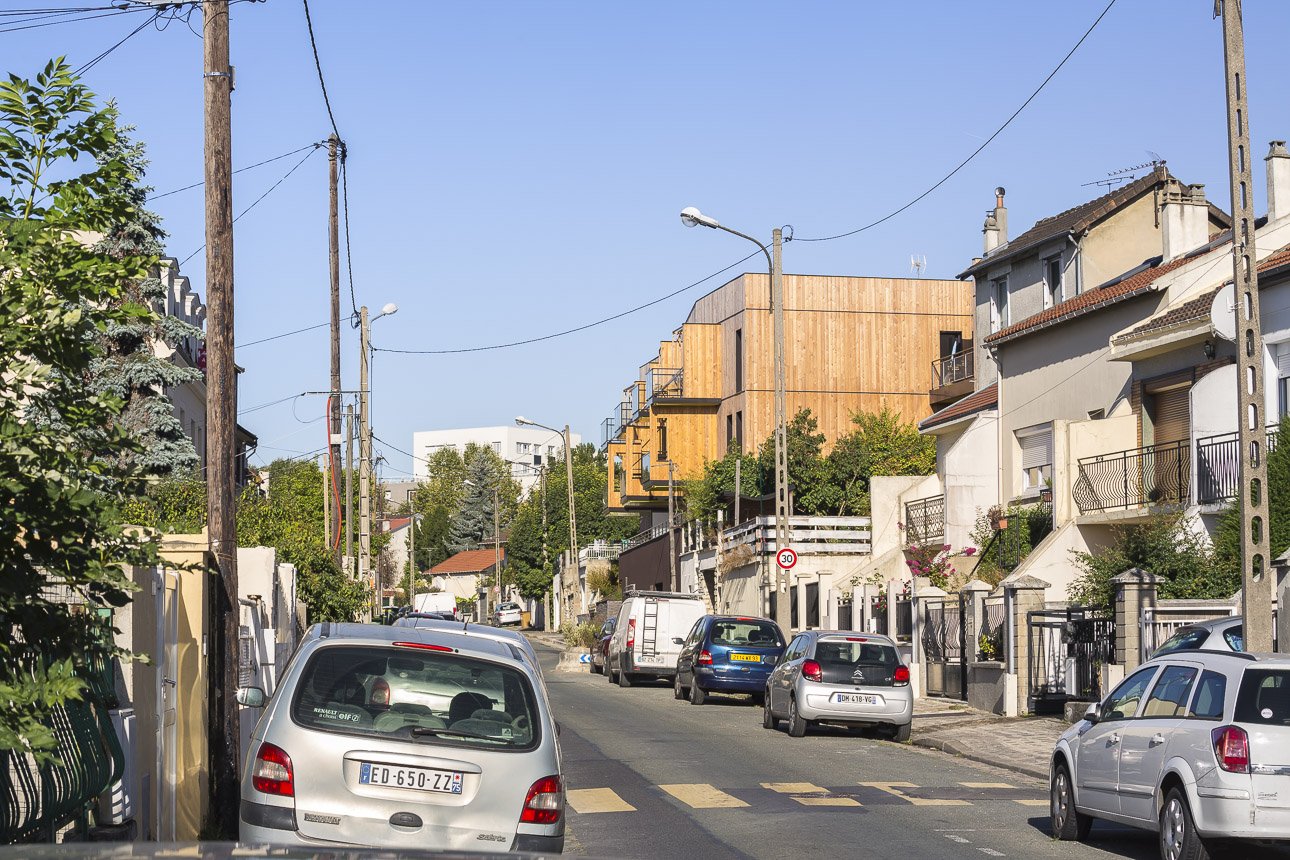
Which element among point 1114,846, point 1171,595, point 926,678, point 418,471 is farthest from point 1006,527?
point 418,471

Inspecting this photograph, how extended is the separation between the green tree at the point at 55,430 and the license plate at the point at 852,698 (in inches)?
648

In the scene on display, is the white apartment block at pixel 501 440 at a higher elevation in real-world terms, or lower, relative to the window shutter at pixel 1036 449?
A: higher

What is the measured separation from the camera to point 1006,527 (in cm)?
3231

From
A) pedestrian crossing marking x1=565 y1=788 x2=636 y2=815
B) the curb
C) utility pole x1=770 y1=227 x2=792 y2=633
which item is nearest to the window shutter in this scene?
utility pole x1=770 y1=227 x2=792 y2=633

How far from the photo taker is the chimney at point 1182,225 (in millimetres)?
32406

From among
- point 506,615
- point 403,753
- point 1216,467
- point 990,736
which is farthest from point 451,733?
point 506,615

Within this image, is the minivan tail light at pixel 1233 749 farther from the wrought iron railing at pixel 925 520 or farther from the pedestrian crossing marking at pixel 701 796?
the wrought iron railing at pixel 925 520

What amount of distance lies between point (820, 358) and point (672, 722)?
34825mm

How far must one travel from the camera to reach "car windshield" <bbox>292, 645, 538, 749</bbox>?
24.7 feet

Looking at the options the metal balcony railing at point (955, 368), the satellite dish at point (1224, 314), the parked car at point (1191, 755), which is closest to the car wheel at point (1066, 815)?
the parked car at point (1191, 755)

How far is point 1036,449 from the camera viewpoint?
3328cm

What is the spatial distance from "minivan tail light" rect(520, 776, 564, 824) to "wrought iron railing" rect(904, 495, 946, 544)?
29.2 metres

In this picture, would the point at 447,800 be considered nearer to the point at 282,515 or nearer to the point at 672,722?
the point at 672,722

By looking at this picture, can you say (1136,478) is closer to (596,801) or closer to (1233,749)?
(596,801)
